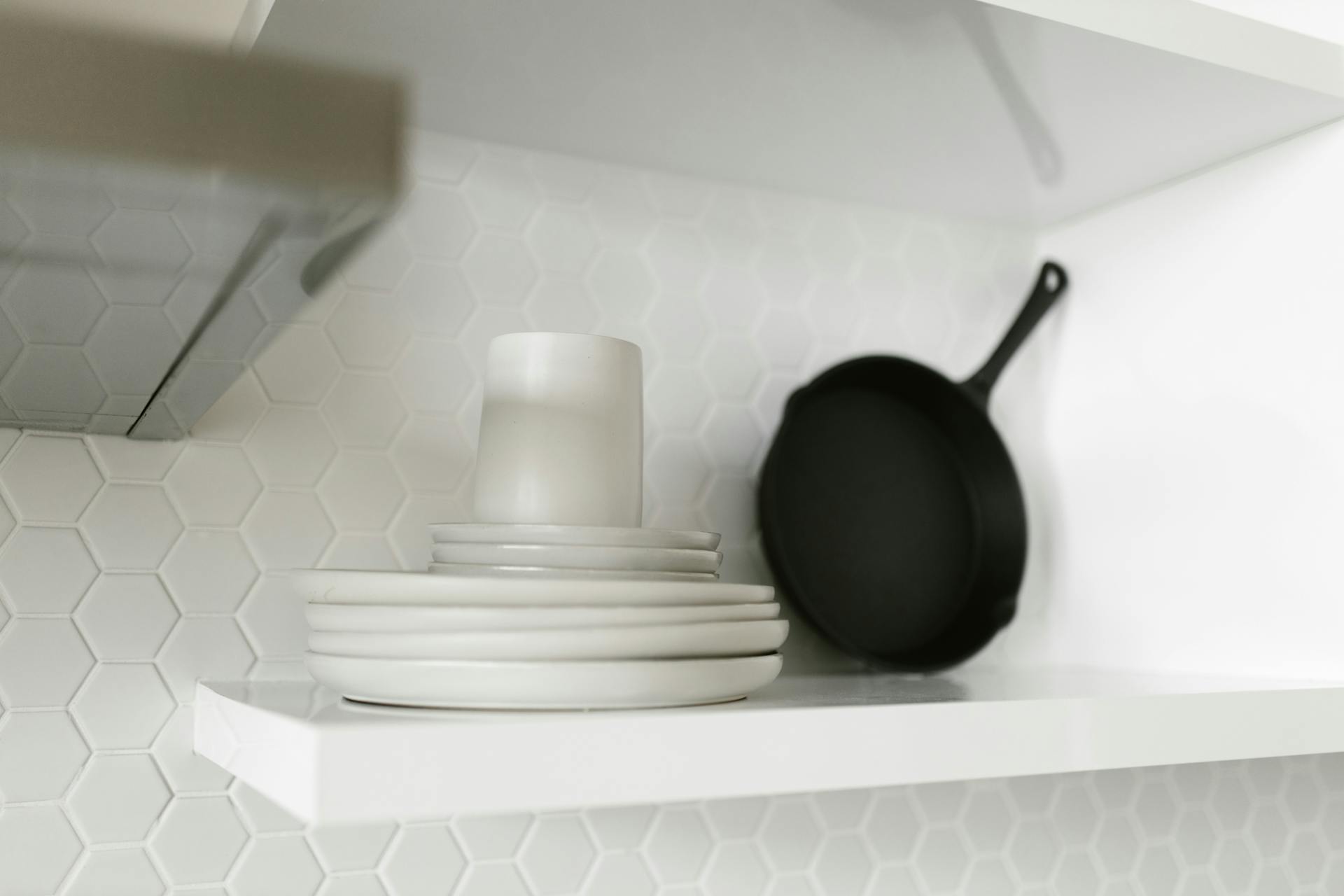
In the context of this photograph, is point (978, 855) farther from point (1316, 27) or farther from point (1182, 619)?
point (1316, 27)

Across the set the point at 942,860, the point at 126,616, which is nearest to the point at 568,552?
the point at 126,616

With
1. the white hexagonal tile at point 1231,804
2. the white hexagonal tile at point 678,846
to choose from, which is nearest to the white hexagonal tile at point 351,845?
the white hexagonal tile at point 678,846

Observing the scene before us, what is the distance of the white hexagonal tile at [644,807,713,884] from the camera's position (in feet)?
3.05

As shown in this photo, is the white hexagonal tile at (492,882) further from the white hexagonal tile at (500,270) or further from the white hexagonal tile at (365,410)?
the white hexagonal tile at (500,270)

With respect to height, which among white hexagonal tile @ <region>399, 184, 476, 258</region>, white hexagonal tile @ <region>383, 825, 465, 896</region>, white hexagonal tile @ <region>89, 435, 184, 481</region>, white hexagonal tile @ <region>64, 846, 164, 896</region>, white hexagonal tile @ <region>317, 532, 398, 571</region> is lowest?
white hexagonal tile @ <region>383, 825, 465, 896</region>

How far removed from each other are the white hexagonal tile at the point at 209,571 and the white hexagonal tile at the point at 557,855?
30cm

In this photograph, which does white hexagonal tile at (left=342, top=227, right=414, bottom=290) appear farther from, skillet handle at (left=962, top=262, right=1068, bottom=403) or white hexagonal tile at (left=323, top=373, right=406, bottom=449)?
skillet handle at (left=962, top=262, right=1068, bottom=403)

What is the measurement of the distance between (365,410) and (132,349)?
12.4 inches

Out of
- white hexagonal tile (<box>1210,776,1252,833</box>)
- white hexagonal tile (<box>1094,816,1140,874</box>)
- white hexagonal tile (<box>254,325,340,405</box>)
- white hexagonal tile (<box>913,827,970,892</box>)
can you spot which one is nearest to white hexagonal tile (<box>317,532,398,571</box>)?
white hexagonal tile (<box>254,325,340,405</box>)

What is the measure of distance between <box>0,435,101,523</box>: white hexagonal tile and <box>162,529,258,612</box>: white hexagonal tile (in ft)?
0.24

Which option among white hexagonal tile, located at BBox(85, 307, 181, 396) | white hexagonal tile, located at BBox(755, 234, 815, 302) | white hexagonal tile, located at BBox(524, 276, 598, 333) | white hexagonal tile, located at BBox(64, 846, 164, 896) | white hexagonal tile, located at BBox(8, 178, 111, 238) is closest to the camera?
white hexagonal tile, located at BBox(8, 178, 111, 238)

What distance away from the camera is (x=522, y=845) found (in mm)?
886

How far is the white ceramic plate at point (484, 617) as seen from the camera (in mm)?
576

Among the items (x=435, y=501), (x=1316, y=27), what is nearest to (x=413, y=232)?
(x=435, y=501)
